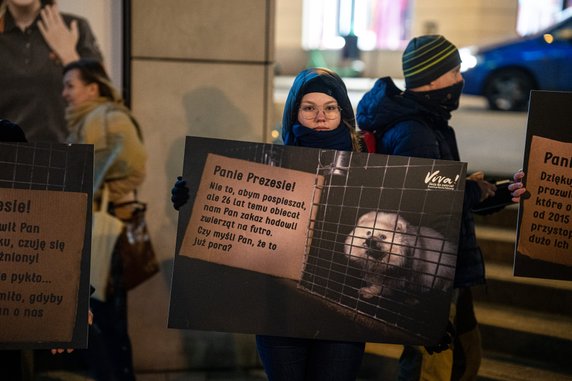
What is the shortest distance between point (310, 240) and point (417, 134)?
2.59 ft

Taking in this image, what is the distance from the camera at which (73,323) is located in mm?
3406

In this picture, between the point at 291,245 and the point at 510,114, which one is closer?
the point at 291,245

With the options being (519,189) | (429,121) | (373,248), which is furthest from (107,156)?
(519,189)

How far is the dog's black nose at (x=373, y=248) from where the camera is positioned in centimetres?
346

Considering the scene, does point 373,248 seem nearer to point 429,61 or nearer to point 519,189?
point 519,189

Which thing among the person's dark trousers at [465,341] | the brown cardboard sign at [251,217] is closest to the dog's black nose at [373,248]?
the brown cardboard sign at [251,217]

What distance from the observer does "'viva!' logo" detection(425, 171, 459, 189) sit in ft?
11.3

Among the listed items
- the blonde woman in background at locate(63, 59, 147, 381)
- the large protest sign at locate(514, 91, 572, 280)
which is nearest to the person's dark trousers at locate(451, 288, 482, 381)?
the large protest sign at locate(514, 91, 572, 280)

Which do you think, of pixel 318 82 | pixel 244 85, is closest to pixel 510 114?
pixel 244 85

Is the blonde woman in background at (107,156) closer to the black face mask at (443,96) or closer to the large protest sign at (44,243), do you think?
the large protest sign at (44,243)

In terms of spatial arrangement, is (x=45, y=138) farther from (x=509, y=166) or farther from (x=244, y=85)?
(x=509, y=166)

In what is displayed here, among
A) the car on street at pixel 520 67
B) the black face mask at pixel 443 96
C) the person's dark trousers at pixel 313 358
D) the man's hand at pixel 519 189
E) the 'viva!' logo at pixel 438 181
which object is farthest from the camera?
the car on street at pixel 520 67

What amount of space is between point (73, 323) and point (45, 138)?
2.23m

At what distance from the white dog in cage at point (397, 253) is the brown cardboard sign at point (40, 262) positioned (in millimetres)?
1078
